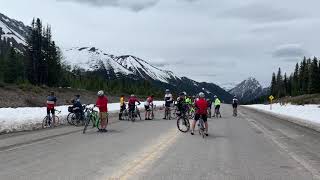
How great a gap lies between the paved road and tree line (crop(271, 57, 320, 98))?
117 metres

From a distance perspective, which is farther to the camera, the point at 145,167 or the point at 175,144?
the point at 175,144

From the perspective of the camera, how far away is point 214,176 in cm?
1047

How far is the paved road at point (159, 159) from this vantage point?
10.7 meters

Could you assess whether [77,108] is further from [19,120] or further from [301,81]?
[301,81]

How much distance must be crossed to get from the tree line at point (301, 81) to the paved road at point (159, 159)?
4610 inches

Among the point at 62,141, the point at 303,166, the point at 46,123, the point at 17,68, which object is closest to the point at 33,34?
the point at 17,68

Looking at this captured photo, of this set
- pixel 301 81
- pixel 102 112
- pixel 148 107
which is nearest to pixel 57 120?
pixel 102 112

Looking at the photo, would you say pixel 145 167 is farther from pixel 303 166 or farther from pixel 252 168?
pixel 303 166

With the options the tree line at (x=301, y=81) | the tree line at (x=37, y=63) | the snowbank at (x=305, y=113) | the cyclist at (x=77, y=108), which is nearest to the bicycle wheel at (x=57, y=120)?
the cyclist at (x=77, y=108)

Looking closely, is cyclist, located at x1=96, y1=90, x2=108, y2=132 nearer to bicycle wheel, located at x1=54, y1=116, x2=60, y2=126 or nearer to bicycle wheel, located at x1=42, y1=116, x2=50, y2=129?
bicycle wheel, located at x1=42, y1=116, x2=50, y2=129

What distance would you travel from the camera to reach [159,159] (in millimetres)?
12984

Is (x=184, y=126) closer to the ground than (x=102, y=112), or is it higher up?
closer to the ground

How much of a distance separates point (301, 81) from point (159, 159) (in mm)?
152147

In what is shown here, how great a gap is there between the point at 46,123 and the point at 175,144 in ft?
40.7
